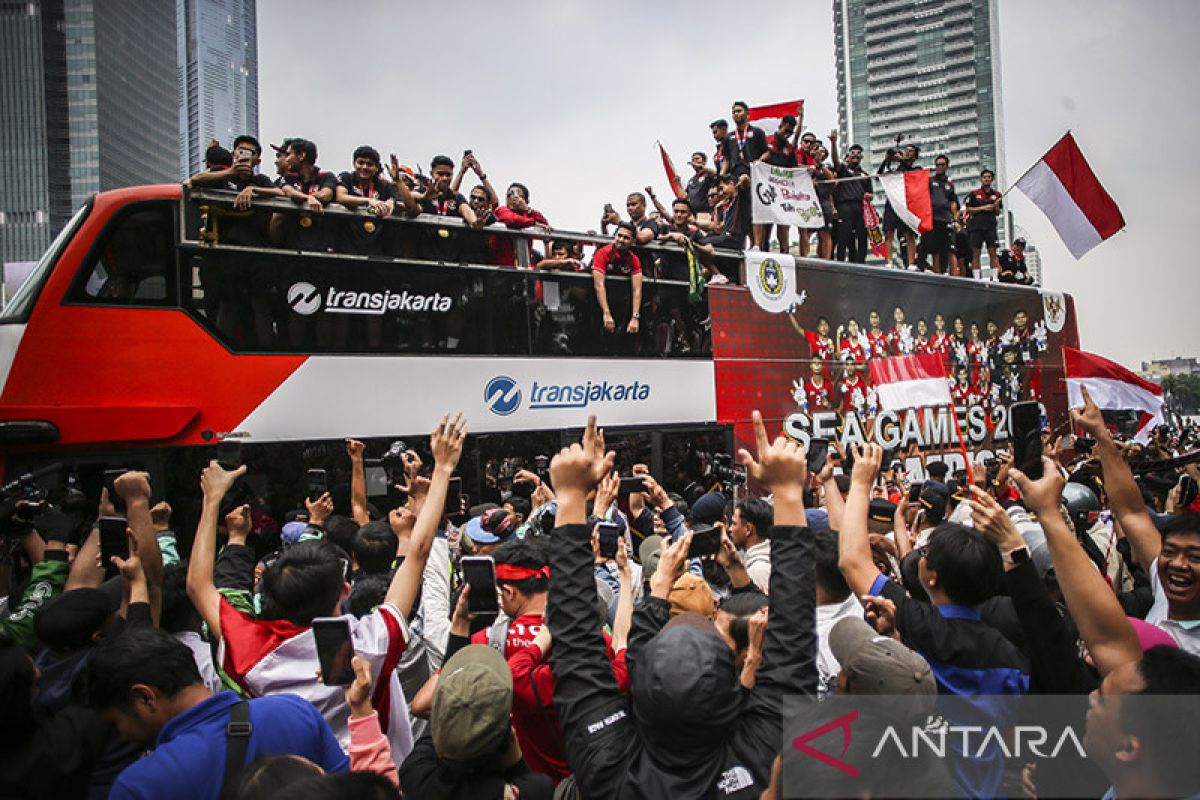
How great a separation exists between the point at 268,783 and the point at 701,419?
25.5 ft

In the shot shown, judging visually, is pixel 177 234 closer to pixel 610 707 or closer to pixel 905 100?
pixel 610 707

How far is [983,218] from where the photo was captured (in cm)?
1266

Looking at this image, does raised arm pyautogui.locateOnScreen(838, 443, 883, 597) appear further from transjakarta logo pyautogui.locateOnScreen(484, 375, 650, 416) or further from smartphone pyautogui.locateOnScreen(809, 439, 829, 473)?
transjakarta logo pyautogui.locateOnScreen(484, 375, 650, 416)

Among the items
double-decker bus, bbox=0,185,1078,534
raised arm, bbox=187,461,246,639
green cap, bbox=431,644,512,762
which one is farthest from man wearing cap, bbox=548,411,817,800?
double-decker bus, bbox=0,185,1078,534

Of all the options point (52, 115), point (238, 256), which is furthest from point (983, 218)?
point (52, 115)

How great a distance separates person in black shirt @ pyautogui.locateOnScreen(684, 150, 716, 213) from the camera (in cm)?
1060

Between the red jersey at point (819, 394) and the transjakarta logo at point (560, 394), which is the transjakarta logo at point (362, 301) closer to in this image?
the transjakarta logo at point (560, 394)

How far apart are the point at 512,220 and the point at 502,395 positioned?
1.80 m

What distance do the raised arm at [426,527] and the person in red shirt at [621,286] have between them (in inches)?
216

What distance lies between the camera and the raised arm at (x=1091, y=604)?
197cm

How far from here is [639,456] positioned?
8492 millimetres

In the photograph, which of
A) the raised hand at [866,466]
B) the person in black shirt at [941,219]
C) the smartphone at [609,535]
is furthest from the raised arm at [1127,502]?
the person in black shirt at [941,219]

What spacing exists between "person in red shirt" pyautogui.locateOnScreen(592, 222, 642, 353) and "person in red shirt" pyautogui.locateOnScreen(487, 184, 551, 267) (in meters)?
0.78

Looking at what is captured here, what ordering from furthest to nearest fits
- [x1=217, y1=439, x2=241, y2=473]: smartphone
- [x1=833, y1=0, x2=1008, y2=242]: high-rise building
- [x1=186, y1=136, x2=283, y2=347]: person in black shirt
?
[x1=833, y1=0, x2=1008, y2=242]: high-rise building < [x1=186, y1=136, x2=283, y2=347]: person in black shirt < [x1=217, y1=439, x2=241, y2=473]: smartphone
